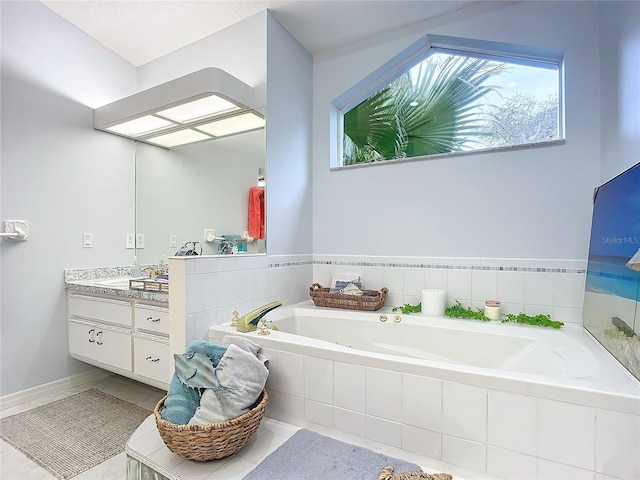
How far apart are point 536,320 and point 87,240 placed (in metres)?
3.19

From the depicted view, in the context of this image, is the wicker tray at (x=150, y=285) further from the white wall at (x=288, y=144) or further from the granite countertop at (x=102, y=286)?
the white wall at (x=288, y=144)

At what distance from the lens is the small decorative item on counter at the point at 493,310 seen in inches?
80.6

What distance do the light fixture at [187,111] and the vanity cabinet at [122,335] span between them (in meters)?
1.35

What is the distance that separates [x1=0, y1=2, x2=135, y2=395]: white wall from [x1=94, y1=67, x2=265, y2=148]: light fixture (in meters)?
0.26

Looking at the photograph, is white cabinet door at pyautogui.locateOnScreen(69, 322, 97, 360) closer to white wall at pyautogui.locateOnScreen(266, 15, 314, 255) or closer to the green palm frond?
white wall at pyautogui.locateOnScreen(266, 15, 314, 255)

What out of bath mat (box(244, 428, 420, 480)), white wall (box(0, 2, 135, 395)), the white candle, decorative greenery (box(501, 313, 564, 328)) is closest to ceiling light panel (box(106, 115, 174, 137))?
white wall (box(0, 2, 135, 395))

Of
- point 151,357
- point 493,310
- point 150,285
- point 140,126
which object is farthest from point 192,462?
point 140,126

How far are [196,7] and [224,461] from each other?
2.78 m

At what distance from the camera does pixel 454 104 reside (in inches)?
96.1

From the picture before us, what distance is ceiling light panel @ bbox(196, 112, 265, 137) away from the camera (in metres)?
2.42

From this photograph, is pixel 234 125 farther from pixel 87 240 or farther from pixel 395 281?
pixel 395 281

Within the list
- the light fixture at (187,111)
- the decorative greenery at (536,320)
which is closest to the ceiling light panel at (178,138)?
the light fixture at (187,111)

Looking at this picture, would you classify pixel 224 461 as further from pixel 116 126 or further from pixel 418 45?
pixel 418 45

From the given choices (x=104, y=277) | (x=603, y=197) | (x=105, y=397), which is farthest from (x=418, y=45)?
(x=105, y=397)
